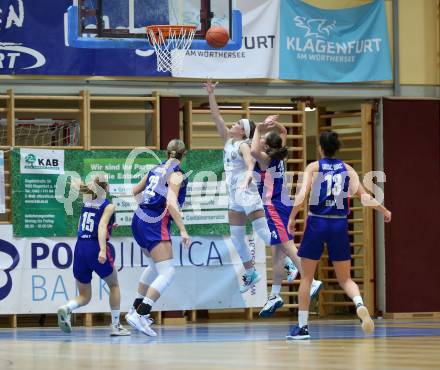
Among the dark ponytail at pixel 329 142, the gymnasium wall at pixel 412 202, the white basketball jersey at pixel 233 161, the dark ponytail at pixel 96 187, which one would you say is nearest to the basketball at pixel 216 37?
the white basketball jersey at pixel 233 161

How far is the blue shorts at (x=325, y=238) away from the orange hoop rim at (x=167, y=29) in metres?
4.19

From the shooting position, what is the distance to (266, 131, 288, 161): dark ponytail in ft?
43.8

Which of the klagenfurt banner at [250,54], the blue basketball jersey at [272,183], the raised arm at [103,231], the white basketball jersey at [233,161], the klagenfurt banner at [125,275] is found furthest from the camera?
the klagenfurt banner at [250,54]

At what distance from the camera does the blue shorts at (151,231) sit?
548 inches

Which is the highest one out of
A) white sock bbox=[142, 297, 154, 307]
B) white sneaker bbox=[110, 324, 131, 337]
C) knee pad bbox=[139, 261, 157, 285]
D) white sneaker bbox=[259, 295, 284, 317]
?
knee pad bbox=[139, 261, 157, 285]

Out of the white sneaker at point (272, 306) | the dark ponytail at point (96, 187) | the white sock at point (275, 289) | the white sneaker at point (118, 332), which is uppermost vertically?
the dark ponytail at point (96, 187)

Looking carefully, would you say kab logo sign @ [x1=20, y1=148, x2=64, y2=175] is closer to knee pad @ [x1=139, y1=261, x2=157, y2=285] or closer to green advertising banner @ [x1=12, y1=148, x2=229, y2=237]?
green advertising banner @ [x1=12, y1=148, x2=229, y2=237]

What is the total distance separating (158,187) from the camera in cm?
1394

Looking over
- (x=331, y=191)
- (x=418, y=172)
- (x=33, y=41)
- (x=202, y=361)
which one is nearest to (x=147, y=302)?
(x=331, y=191)

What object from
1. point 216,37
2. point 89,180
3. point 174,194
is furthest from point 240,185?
point 89,180

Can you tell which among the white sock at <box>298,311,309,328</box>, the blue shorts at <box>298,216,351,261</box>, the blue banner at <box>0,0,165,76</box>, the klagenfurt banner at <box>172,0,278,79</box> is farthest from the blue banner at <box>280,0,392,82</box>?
the white sock at <box>298,311,309,328</box>

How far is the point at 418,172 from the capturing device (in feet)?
61.9

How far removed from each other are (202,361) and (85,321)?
26.5 ft

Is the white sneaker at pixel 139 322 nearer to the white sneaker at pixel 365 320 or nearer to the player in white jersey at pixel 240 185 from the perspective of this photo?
the player in white jersey at pixel 240 185
